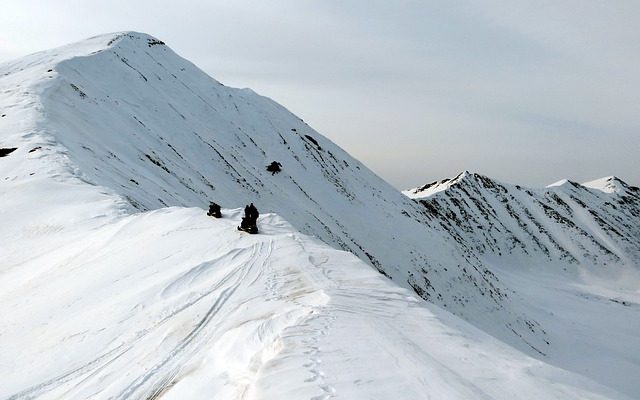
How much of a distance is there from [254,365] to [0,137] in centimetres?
2410

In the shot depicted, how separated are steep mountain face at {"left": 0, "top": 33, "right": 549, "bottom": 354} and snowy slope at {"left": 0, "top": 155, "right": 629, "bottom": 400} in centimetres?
719

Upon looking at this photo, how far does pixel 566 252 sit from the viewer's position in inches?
Answer: 3319

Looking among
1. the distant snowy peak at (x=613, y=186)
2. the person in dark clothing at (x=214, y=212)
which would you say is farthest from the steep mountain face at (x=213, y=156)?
the distant snowy peak at (x=613, y=186)

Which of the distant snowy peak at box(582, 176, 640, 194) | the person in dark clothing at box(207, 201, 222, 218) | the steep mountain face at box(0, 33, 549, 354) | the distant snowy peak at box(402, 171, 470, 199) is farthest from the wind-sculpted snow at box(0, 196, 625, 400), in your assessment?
the distant snowy peak at box(582, 176, 640, 194)

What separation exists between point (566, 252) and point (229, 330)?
9284 centimetres

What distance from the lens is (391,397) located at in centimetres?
462

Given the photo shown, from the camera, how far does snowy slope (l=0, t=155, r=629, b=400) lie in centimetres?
515

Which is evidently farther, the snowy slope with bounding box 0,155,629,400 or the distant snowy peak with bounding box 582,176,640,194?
the distant snowy peak with bounding box 582,176,640,194

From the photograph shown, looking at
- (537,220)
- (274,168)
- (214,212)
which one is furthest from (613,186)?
(214,212)

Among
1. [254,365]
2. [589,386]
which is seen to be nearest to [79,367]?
[254,365]

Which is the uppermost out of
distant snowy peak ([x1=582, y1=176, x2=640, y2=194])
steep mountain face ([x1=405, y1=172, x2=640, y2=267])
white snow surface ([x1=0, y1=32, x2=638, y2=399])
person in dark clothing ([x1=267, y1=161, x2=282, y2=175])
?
distant snowy peak ([x1=582, y1=176, x2=640, y2=194])

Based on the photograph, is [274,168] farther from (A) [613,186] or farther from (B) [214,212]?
(A) [613,186]

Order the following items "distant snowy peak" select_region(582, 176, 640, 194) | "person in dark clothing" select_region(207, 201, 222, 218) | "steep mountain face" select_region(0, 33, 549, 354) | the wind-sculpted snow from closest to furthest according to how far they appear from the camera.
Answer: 1. the wind-sculpted snow
2. "person in dark clothing" select_region(207, 201, 222, 218)
3. "steep mountain face" select_region(0, 33, 549, 354)
4. "distant snowy peak" select_region(582, 176, 640, 194)

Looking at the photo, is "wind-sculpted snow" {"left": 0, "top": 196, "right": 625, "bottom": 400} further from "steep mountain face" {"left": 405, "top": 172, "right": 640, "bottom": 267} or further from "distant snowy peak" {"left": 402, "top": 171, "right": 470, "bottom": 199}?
"distant snowy peak" {"left": 402, "top": 171, "right": 470, "bottom": 199}
